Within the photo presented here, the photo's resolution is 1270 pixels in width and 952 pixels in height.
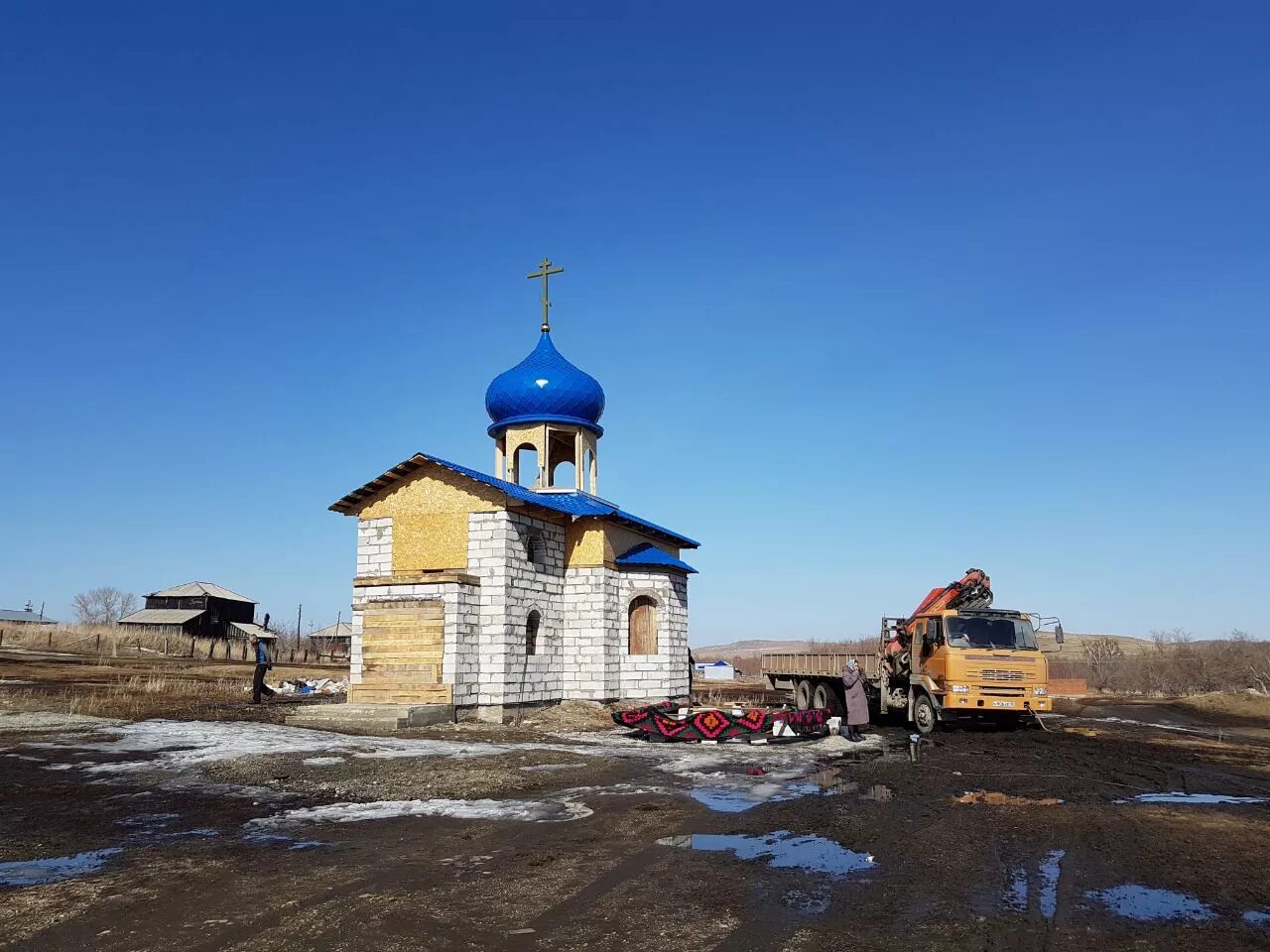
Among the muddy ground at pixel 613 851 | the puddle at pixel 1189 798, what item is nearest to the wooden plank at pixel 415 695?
the muddy ground at pixel 613 851

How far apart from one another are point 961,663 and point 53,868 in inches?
609

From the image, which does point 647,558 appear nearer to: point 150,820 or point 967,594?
point 967,594

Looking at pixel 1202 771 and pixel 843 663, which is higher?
pixel 843 663

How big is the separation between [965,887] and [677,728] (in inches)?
458

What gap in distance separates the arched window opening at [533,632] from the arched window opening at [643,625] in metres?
3.19

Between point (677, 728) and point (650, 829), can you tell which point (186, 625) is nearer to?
point (677, 728)

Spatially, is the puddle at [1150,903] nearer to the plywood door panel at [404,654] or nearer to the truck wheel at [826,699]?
the plywood door panel at [404,654]

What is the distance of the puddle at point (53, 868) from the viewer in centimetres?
716

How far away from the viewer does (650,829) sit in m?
9.30

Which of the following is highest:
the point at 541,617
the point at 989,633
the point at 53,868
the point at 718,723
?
the point at 541,617

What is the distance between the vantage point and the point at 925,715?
19.3 metres

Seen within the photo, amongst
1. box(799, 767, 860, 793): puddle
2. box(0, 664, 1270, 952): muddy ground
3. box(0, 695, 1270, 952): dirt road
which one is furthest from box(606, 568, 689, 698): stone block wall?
box(799, 767, 860, 793): puddle

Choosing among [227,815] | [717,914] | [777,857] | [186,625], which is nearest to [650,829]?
[777,857]

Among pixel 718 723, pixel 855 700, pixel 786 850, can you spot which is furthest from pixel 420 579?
pixel 786 850
